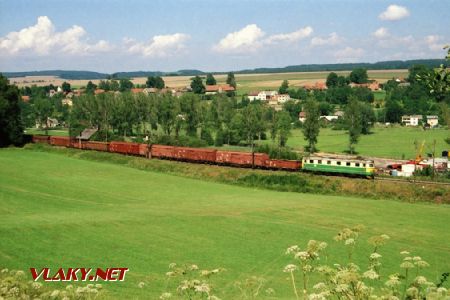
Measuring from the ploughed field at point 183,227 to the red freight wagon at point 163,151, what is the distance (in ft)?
38.2

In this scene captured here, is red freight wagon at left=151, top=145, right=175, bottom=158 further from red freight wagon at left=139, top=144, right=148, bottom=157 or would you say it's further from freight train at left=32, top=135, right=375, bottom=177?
red freight wagon at left=139, top=144, right=148, bottom=157

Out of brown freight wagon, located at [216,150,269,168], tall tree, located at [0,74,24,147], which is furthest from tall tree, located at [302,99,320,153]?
tall tree, located at [0,74,24,147]

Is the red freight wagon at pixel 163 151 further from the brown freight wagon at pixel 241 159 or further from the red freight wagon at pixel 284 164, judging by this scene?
the red freight wagon at pixel 284 164

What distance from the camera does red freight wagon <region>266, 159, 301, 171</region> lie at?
61.6 meters

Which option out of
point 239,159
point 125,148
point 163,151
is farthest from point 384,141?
point 125,148

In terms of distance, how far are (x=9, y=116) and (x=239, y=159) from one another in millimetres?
45795

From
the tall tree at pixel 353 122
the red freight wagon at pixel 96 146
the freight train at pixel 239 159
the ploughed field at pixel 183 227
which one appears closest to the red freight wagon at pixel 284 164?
the freight train at pixel 239 159

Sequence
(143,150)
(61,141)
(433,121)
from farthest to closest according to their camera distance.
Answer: (433,121), (61,141), (143,150)

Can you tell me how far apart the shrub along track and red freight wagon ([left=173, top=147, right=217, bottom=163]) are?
1539 mm

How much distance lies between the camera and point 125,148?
254ft

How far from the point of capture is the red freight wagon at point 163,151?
72.1 metres

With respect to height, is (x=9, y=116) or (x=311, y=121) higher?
(x=9, y=116)

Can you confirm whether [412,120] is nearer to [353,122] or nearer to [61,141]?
[353,122]

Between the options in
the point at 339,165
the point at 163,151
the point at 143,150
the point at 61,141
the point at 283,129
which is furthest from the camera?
the point at 283,129
